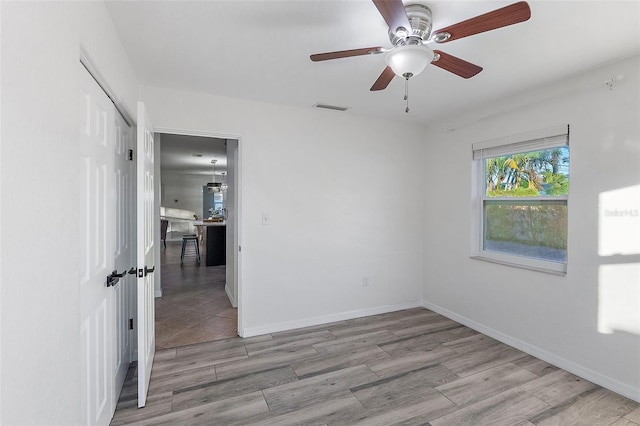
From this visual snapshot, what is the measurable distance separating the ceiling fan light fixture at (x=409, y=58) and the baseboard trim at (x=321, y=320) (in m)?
2.77

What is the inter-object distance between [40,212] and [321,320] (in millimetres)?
3039

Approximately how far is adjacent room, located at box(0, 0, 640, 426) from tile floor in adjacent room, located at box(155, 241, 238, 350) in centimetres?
5

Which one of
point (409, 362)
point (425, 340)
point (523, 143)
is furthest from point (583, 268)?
point (409, 362)

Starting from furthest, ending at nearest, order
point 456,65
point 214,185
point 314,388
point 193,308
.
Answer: point 214,185
point 193,308
point 314,388
point 456,65

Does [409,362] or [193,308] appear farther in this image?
[193,308]

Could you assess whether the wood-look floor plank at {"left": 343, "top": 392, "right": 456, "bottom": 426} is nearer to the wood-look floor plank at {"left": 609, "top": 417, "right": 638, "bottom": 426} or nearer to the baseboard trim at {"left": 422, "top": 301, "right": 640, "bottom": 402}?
Answer: the wood-look floor plank at {"left": 609, "top": 417, "right": 638, "bottom": 426}

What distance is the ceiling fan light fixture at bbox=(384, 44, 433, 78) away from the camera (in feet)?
5.24

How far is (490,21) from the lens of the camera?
1382 millimetres

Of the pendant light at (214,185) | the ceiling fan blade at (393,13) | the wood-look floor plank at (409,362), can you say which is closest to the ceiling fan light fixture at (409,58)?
the ceiling fan blade at (393,13)

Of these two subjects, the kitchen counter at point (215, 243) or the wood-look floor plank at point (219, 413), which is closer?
the wood-look floor plank at point (219, 413)

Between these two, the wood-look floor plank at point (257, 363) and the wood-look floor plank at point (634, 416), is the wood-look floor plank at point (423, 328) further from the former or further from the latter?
the wood-look floor plank at point (634, 416)

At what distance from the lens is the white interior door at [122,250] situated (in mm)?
2082

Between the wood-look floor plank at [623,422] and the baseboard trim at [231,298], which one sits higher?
the baseboard trim at [231,298]

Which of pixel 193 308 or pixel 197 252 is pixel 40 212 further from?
pixel 197 252
